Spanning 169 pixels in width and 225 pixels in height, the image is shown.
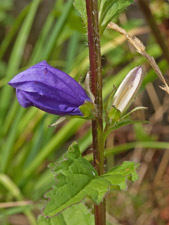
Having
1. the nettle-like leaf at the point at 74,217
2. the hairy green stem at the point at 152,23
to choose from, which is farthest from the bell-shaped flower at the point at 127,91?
the hairy green stem at the point at 152,23

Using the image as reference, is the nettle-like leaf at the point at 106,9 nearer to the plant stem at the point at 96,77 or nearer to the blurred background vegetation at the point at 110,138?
the plant stem at the point at 96,77

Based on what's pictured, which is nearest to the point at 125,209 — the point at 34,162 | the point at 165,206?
the point at 165,206

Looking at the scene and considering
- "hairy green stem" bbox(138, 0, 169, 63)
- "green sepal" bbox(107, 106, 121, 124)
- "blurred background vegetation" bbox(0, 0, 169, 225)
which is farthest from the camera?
"blurred background vegetation" bbox(0, 0, 169, 225)

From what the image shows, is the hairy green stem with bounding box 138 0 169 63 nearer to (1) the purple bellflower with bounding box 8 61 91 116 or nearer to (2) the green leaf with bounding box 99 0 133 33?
(2) the green leaf with bounding box 99 0 133 33

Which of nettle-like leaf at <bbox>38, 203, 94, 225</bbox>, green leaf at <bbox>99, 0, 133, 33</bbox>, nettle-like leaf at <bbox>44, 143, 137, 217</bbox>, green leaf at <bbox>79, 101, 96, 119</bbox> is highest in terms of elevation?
green leaf at <bbox>99, 0, 133, 33</bbox>

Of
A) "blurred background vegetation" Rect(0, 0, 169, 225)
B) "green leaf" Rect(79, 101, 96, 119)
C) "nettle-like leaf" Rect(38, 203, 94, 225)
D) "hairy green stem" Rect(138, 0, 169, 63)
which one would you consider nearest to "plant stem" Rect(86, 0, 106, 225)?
"green leaf" Rect(79, 101, 96, 119)

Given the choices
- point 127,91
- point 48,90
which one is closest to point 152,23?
point 127,91
